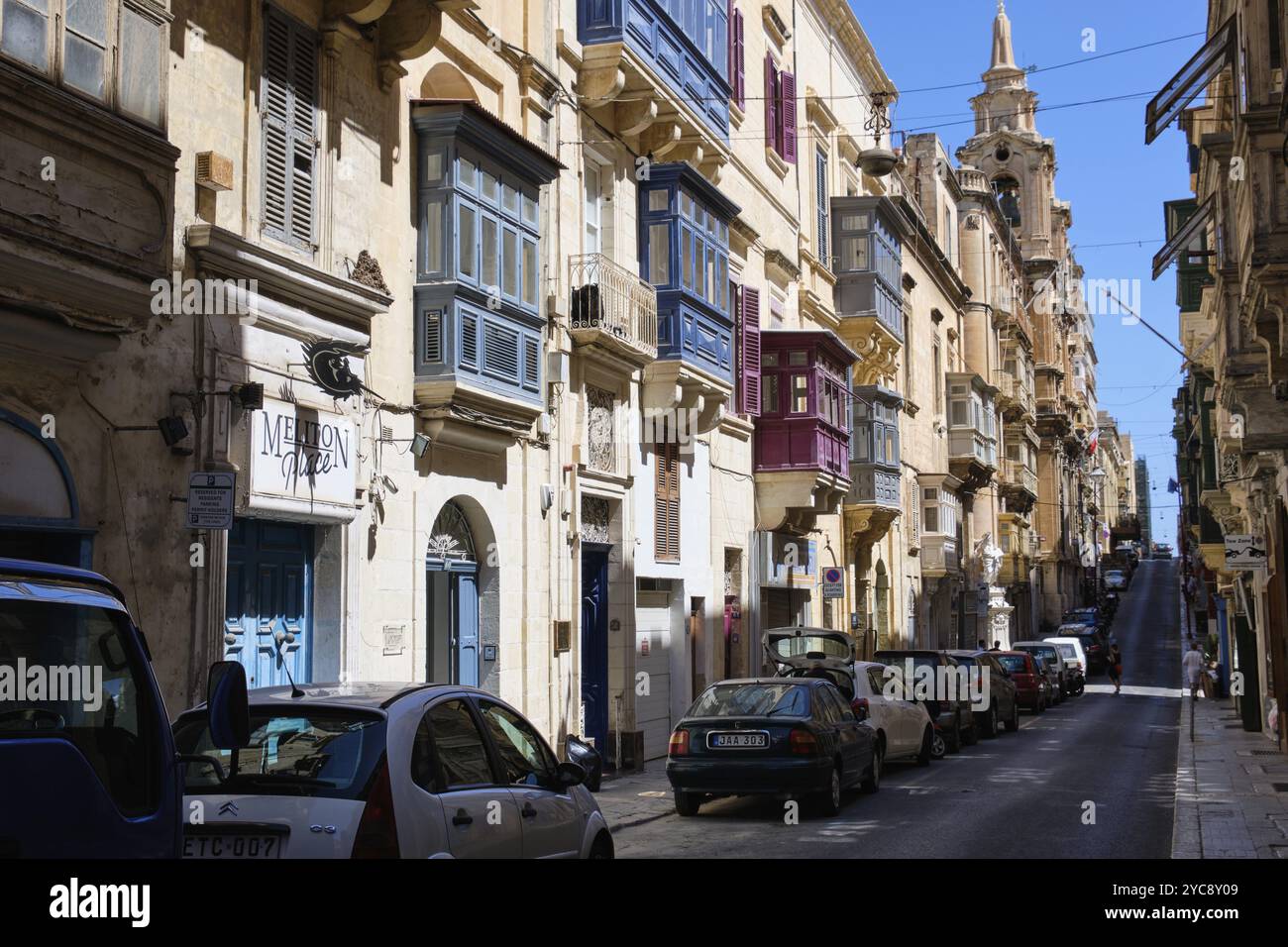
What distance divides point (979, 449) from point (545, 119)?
42.3 meters

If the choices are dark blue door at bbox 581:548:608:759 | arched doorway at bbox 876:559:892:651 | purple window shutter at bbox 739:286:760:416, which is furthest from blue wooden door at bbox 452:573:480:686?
arched doorway at bbox 876:559:892:651

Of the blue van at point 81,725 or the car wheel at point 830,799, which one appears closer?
the blue van at point 81,725

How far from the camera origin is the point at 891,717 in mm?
20422

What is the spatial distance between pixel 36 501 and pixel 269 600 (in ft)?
11.3

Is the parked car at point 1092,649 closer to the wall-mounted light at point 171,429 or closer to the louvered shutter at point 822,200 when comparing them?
the louvered shutter at point 822,200

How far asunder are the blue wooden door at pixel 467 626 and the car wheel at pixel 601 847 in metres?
Answer: 8.24

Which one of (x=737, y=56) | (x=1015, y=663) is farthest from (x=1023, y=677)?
(x=737, y=56)

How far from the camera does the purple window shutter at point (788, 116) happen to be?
3278cm

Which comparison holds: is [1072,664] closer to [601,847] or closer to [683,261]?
[683,261]

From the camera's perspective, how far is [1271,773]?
2009 cm

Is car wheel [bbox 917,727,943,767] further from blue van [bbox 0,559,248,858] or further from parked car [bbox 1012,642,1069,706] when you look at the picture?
parked car [bbox 1012,642,1069,706]

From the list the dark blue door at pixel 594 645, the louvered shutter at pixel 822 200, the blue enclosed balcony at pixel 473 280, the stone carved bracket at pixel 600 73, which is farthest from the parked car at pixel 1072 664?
the blue enclosed balcony at pixel 473 280

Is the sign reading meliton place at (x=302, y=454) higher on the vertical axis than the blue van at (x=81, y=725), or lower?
higher
